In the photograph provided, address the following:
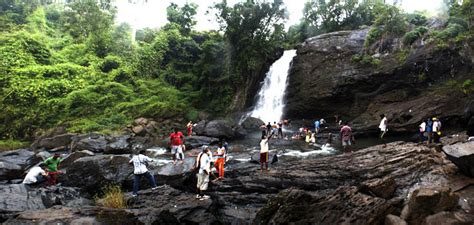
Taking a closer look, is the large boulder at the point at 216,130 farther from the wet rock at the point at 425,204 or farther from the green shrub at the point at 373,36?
the wet rock at the point at 425,204

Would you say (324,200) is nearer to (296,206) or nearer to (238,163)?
(296,206)

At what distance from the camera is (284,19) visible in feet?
120

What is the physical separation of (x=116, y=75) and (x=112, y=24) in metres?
11.1

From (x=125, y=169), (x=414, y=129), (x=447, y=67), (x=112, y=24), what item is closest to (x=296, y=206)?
(x=125, y=169)

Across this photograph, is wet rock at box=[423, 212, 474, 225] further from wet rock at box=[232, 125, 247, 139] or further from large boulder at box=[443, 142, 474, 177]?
wet rock at box=[232, 125, 247, 139]

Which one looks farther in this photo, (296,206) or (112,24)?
(112,24)

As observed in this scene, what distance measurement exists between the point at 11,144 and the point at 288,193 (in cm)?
2887

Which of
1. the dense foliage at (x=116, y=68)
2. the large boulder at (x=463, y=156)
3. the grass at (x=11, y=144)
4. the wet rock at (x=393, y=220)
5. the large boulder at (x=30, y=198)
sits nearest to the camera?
the wet rock at (x=393, y=220)

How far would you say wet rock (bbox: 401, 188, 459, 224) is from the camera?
24.6 ft

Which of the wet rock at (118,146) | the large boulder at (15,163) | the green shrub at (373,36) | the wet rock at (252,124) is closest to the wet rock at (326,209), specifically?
the large boulder at (15,163)

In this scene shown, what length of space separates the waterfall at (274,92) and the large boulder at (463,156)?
2346 cm

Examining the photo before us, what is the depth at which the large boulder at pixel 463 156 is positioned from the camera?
9.53 m

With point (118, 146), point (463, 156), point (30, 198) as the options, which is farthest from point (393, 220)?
point (118, 146)

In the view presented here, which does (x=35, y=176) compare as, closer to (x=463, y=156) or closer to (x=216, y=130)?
(x=463, y=156)
